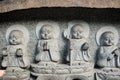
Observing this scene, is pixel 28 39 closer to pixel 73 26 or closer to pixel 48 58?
pixel 48 58

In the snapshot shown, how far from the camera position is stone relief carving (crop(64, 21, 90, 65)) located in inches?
106

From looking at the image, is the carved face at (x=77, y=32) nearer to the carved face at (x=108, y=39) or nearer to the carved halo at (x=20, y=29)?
the carved face at (x=108, y=39)

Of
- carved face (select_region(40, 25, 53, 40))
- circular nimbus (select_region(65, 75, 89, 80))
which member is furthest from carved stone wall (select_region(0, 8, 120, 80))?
circular nimbus (select_region(65, 75, 89, 80))

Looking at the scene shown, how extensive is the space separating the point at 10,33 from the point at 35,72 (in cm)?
51

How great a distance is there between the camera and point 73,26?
2.82 m

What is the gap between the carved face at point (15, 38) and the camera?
8.95 feet

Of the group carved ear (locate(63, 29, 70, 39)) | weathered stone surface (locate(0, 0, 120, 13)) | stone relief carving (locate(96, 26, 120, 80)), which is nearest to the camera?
weathered stone surface (locate(0, 0, 120, 13))

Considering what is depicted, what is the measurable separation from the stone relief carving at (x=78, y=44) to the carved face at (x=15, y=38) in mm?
490

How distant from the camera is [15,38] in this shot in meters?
2.73

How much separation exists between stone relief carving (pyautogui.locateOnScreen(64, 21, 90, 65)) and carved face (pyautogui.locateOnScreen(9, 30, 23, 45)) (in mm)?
490

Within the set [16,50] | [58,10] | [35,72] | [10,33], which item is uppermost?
[58,10]

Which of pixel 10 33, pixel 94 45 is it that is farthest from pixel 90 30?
pixel 10 33

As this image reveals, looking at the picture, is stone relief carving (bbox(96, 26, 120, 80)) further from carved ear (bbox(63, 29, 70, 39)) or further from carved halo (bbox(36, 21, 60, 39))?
carved halo (bbox(36, 21, 60, 39))

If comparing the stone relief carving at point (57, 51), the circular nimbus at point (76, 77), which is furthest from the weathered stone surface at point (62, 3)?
the circular nimbus at point (76, 77)
